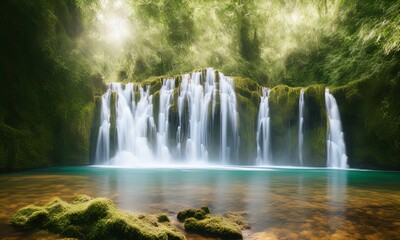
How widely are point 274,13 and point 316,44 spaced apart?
3.85 meters

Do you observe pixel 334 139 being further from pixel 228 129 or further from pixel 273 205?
pixel 273 205

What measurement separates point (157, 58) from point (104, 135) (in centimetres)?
776

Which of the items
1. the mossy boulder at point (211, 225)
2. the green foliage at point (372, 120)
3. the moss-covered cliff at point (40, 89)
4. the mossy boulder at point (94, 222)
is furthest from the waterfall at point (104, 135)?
the green foliage at point (372, 120)

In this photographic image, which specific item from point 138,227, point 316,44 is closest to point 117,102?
point 138,227

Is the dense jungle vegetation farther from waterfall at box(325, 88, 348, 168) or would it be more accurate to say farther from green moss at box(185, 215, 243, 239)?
green moss at box(185, 215, 243, 239)

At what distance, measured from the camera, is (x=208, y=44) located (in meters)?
21.3

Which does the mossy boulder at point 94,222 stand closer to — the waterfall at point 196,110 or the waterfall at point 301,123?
the waterfall at point 196,110

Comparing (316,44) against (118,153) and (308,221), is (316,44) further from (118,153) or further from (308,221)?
(308,221)

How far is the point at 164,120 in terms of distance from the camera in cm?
1466

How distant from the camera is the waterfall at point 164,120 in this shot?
47.1ft

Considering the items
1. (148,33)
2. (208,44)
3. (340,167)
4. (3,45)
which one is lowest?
(340,167)

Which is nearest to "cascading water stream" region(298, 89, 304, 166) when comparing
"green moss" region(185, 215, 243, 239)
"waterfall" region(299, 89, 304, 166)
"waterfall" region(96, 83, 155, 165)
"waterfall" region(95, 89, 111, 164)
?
"waterfall" region(299, 89, 304, 166)

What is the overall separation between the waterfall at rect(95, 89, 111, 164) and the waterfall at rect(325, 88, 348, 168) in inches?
449

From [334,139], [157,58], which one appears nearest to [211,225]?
[334,139]
